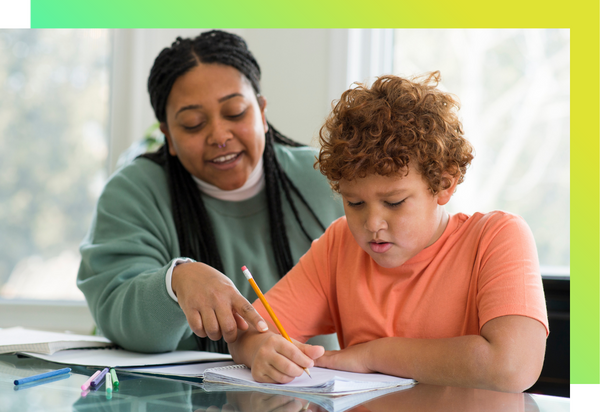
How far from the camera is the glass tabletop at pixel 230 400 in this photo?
2.23 feet

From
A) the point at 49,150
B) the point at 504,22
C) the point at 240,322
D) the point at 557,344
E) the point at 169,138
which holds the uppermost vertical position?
the point at 504,22

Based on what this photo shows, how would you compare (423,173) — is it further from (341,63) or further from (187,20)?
(187,20)

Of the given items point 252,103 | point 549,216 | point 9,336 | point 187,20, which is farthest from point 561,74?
point 9,336

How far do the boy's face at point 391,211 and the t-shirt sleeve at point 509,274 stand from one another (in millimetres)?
104

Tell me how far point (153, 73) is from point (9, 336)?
0.68m

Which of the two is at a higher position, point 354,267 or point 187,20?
point 187,20

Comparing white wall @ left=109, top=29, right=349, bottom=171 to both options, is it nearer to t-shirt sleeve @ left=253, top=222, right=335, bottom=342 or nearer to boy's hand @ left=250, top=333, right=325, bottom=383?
t-shirt sleeve @ left=253, top=222, right=335, bottom=342

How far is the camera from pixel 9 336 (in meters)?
1.16

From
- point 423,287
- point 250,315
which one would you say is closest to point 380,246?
point 423,287

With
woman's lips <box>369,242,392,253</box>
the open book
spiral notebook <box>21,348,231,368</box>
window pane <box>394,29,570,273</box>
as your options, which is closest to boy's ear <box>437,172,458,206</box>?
woman's lips <box>369,242,392,253</box>

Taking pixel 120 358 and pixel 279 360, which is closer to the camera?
pixel 279 360

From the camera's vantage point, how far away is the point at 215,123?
1319 millimetres

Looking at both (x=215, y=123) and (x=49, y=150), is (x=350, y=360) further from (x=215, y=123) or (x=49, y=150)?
(x=49, y=150)

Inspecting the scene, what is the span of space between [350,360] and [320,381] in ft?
0.40
